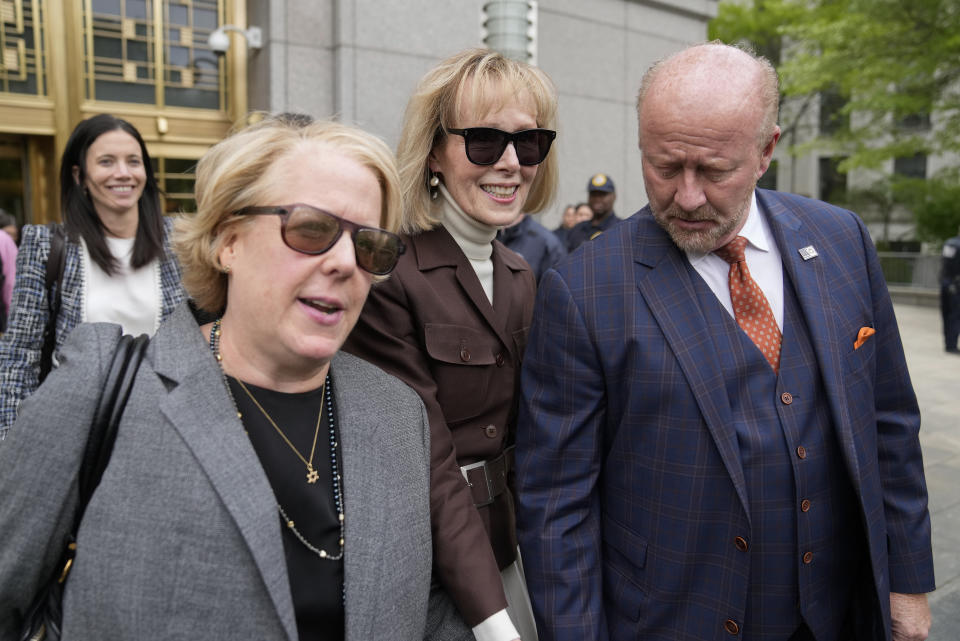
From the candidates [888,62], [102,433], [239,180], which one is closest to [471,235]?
[239,180]

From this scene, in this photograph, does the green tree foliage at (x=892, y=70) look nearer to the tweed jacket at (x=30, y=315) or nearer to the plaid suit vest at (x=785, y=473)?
the plaid suit vest at (x=785, y=473)

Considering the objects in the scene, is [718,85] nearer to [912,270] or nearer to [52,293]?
[52,293]

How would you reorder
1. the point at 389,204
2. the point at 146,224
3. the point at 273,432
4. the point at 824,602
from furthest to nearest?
the point at 146,224
the point at 824,602
the point at 389,204
the point at 273,432

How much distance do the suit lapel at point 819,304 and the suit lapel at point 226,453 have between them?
1.39m

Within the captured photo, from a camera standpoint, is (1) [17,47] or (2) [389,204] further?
(1) [17,47]

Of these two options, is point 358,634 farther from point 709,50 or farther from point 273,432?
point 709,50

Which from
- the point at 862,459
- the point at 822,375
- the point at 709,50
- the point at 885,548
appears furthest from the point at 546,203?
the point at 885,548

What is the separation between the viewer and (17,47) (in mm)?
8203

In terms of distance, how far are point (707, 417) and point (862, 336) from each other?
0.56 metres

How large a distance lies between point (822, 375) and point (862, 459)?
0.91ft

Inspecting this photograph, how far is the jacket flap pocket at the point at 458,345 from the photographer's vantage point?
207 cm

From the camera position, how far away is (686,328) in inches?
73.7

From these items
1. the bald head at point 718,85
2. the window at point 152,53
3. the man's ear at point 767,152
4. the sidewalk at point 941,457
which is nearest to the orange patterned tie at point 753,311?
the man's ear at point 767,152

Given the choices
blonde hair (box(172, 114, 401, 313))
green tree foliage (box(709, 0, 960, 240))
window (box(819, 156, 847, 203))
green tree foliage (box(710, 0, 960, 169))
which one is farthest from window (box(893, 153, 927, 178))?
blonde hair (box(172, 114, 401, 313))
